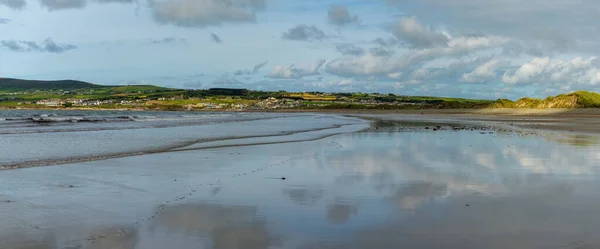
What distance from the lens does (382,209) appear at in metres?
8.38

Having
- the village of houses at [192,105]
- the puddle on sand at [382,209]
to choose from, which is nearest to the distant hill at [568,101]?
the village of houses at [192,105]

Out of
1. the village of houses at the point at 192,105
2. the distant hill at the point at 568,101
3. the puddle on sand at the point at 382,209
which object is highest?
the distant hill at the point at 568,101

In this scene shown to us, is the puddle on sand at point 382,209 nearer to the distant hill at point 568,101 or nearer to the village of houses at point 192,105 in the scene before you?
the distant hill at point 568,101

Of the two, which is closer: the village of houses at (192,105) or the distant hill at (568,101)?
the distant hill at (568,101)

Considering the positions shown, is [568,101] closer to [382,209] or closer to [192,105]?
[382,209]

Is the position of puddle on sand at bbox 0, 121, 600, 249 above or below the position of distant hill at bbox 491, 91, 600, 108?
below

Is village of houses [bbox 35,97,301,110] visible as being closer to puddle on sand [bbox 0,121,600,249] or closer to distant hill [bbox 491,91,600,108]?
distant hill [bbox 491,91,600,108]

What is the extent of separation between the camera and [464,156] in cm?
1708

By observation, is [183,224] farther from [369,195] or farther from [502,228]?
[502,228]

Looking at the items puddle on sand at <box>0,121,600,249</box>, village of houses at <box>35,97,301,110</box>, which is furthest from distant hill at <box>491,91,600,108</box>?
puddle on sand at <box>0,121,600,249</box>

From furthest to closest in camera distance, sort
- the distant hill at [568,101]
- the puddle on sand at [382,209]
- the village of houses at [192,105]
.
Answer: the village of houses at [192,105]
the distant hill at [568,101]
the puddle on sand at [382,209]

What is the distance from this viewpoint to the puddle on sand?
6.51 m

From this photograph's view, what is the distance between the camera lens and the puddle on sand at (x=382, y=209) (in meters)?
6.51

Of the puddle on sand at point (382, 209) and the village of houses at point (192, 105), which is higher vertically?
the puddle on sand at point (382, 209)
